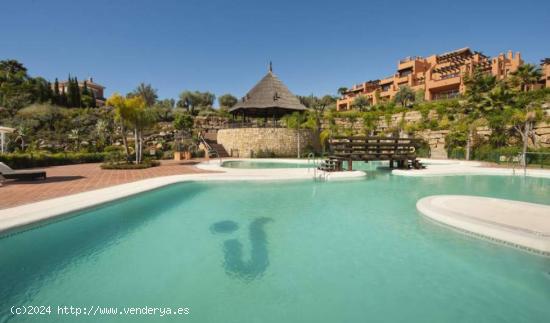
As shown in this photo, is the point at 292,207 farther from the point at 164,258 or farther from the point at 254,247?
the point at 164,258

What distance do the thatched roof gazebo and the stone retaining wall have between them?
217 cm

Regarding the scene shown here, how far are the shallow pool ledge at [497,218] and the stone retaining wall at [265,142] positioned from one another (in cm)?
2011

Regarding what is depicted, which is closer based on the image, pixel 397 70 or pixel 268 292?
pixel 268 292

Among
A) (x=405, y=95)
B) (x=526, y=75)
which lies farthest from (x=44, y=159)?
(x=405, y=95)

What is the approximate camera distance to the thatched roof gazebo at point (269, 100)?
82.8ft

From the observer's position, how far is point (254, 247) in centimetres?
467

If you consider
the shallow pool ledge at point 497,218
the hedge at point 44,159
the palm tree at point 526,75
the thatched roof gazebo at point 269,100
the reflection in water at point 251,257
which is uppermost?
the palm tree at point 526,75

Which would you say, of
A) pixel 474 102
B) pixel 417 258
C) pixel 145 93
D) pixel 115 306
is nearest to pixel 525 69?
pixel 474 102

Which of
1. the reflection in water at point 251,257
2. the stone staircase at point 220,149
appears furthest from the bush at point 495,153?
the stone staircase at point 220,149

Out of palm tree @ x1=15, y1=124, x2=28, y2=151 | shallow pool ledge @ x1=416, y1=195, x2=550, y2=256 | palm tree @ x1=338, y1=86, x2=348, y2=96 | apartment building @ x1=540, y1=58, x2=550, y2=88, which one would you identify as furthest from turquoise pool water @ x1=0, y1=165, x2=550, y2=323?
palm tree @ x1=338, y1=86, x2=348, y2=96

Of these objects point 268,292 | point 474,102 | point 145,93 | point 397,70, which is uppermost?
point 397,70

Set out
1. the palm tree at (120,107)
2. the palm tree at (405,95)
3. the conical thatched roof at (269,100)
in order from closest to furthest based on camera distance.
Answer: the palm tree at (120,107) < the conical thatched roof at (269,100) < the palm tree at (405,95)

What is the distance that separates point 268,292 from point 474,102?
28.9m

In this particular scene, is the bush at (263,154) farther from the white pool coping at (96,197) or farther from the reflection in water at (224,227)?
the reflection in water at (224,227)
